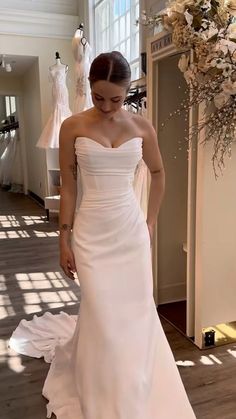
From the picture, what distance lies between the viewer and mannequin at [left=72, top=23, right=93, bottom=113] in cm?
451

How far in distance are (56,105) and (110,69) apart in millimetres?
4858

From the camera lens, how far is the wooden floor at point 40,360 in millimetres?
1926

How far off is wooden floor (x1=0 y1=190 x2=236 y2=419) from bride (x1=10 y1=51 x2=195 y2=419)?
Result: 1.09ft

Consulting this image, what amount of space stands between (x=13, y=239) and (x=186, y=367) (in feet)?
11.8

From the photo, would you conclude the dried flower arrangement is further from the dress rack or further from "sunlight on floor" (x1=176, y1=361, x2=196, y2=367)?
the dress rack

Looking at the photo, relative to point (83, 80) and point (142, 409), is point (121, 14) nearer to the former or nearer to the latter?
point (83, 80)

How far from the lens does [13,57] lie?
22.1ft

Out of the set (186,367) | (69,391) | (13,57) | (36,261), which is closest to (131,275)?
(69,391)

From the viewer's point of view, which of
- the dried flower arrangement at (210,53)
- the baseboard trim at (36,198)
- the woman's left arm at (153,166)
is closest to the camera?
the woman's left arm at (153,166)

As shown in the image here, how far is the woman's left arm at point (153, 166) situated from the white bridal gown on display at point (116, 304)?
3.6 inches

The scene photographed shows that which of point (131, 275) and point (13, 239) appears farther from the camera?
point (13, 239)

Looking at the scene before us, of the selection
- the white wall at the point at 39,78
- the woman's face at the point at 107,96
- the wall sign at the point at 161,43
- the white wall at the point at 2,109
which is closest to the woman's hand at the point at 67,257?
the woman's face at the point at 107,96

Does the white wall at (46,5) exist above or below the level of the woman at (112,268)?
above

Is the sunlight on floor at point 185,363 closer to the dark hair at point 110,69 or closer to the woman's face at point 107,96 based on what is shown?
the woman's face at point 107,96
